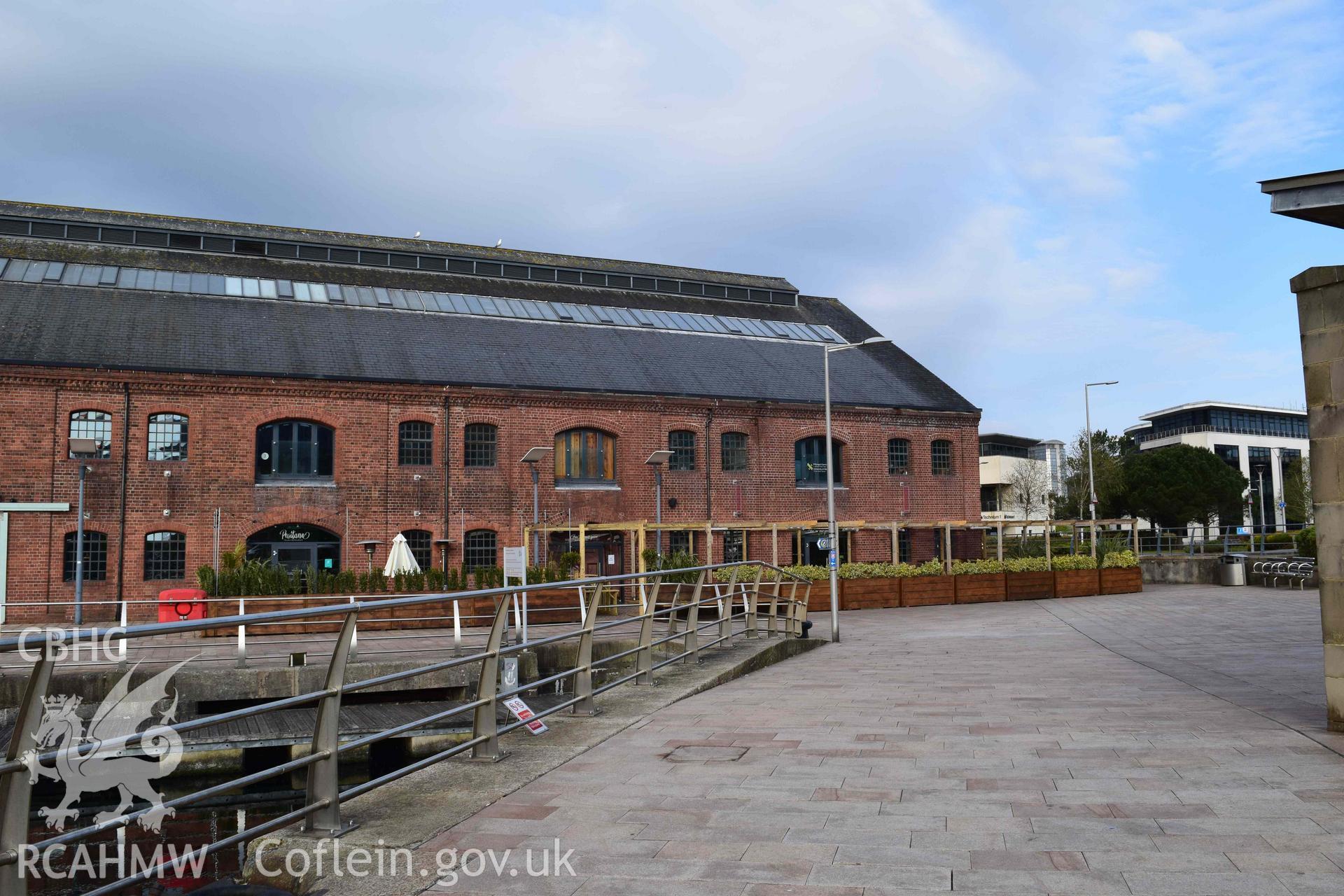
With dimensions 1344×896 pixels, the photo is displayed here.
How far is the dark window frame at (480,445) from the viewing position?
3027 cm

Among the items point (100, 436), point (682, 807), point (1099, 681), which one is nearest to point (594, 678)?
point (1099, 681)

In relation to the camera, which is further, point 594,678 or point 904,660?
point 594,678

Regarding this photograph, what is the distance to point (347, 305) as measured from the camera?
32.8 metres

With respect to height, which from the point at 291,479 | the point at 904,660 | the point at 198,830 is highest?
the point at 291,479

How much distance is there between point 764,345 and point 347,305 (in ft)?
50.6

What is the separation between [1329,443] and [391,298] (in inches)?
1206

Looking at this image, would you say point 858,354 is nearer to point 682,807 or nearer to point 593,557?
point 593,557

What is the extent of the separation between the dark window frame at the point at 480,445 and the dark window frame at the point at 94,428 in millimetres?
9252

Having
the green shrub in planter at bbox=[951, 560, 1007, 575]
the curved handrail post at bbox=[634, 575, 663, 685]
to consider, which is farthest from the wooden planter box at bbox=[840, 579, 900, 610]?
the curved handrail post at bbox=[634, 575, 663, 685]

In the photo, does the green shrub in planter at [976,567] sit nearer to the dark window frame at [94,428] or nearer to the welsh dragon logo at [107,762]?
the dark window frame at [94,428]

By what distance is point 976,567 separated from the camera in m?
30.0

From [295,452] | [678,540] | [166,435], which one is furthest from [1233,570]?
[166,435]

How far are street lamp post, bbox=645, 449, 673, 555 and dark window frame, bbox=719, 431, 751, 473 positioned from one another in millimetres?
2000

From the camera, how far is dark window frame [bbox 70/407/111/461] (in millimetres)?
26125
